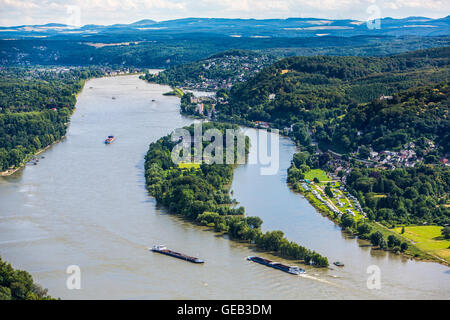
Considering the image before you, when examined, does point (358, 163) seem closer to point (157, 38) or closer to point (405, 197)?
point (405, 197)

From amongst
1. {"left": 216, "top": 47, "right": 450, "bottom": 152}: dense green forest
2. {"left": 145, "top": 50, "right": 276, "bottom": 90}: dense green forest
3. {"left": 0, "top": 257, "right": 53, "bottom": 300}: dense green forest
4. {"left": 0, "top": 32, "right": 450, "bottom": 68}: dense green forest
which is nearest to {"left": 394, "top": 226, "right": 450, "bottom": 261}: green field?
{"left": 216, "top": 47, "right": 450, "bottom": 152}: dense green forest

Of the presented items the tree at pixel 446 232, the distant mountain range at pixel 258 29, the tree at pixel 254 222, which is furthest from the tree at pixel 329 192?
the distant mountain range at pixel 258 29

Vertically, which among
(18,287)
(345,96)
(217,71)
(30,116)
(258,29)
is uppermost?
(258,29)

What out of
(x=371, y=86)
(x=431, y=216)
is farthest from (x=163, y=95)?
(x=431, y=216)

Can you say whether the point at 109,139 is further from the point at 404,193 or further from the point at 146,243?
the point at 404,193

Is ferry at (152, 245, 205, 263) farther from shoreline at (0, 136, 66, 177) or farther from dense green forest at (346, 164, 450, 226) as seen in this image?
shoreline at (0, 136, 66, 177)

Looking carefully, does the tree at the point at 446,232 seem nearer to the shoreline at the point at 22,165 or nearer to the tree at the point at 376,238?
the tree at the point at 376,238

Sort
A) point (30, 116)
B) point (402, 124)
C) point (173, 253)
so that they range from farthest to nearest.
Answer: point (30, 116) → point (402, 124) → point (173, 253)

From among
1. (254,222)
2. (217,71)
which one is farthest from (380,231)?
(217,71)
